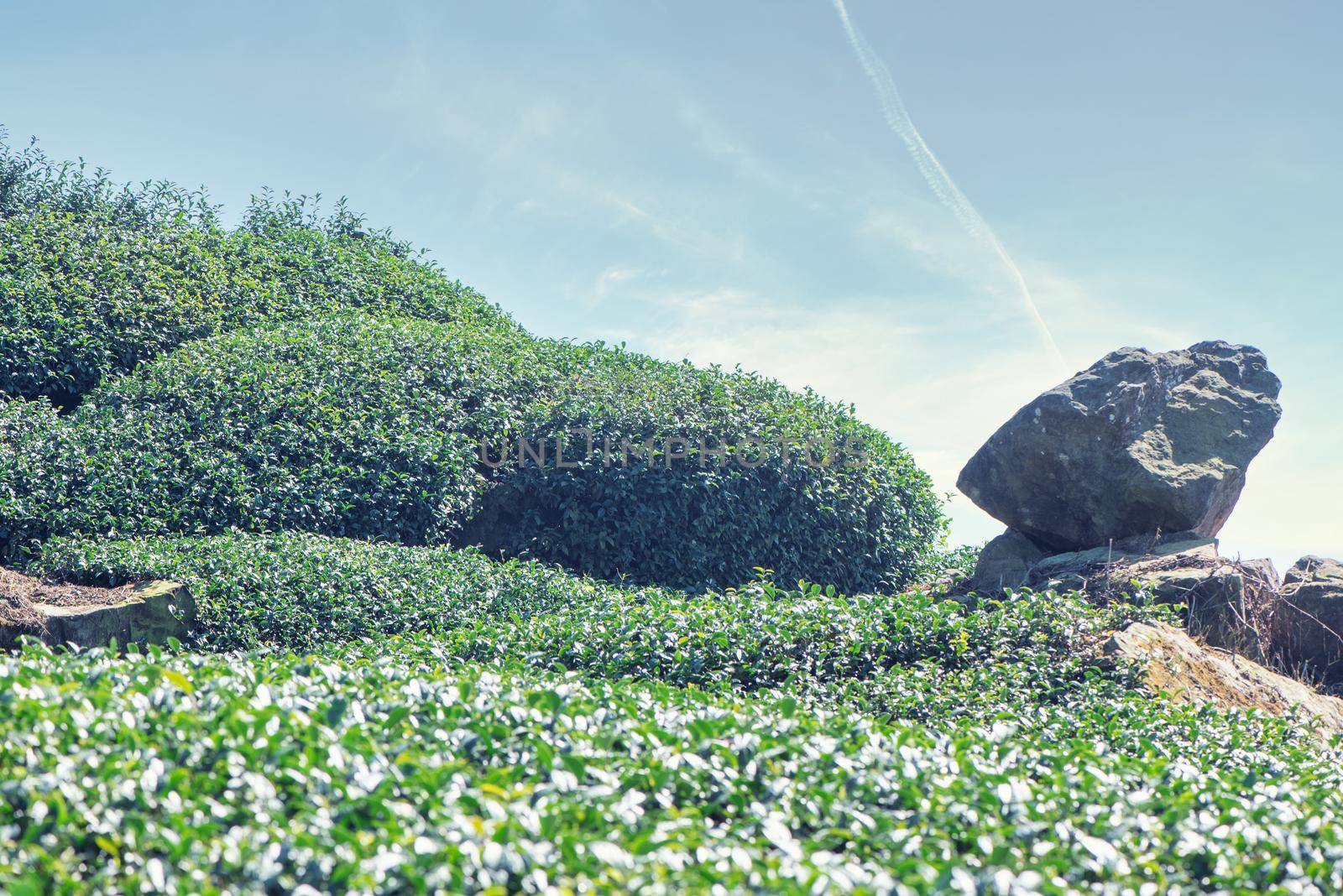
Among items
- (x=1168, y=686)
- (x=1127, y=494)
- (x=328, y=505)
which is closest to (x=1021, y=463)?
(x=1127, y=494)

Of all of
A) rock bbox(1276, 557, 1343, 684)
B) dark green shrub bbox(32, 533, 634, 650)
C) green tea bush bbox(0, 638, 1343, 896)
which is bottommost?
green tea bush bbox(0, 638, 1343, 896)

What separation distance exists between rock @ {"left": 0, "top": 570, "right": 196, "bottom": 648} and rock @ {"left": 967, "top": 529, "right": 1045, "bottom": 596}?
24.0 feet

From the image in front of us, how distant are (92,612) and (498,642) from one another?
277cm

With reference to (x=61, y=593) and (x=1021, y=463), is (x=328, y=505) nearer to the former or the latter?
(x=61, y=593)

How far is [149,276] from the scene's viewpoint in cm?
1405

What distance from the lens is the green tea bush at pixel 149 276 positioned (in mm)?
12680

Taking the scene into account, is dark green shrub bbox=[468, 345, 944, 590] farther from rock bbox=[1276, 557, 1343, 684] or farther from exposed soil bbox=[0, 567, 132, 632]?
exposed soil bbox=[0, 567, 132, 632]

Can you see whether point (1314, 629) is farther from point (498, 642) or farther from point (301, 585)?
point (301, 585)

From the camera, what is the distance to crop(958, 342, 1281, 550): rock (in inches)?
416

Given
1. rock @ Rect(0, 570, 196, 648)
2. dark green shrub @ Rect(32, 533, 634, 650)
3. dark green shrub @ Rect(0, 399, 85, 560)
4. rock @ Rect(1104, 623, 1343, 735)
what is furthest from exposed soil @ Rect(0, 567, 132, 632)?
rock @ Rect(1104, 623, 1343, 735)

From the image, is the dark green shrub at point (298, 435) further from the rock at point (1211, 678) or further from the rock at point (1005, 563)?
the rock at point (1211, 678)

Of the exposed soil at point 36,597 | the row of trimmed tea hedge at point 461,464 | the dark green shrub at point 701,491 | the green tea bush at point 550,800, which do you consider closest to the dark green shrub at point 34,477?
the row of trimmed tea hedge at point 461,464

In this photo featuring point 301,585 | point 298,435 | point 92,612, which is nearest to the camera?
point 92,612

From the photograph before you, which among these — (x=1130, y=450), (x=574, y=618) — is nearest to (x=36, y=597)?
(x=574, y=618)
